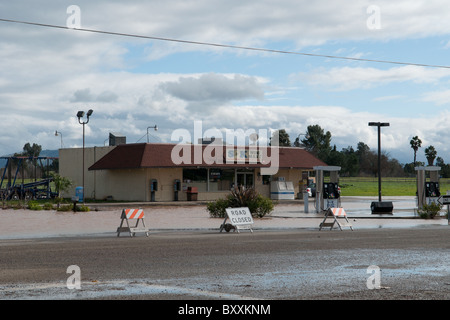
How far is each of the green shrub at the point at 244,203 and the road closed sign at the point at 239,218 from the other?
7.17m

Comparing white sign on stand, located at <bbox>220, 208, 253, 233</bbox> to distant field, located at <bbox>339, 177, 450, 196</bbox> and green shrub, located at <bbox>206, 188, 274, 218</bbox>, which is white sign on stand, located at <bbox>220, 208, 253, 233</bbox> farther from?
distant field, located at <bbox>339, 177, 450, 196</bbox>

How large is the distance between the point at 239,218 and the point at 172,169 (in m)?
27.3

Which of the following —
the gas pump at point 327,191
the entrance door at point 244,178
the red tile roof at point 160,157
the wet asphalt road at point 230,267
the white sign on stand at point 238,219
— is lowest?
the wet asphalt road at point 230,267

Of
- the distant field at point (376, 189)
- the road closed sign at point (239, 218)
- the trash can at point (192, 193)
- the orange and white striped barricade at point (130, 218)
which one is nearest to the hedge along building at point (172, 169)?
the trash can at point (192, 193)

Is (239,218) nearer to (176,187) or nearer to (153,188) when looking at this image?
(153,188)

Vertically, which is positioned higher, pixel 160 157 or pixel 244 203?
pixel 160 157

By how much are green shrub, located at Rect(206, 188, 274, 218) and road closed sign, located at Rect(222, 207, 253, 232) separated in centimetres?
717

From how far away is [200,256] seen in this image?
1433 cm

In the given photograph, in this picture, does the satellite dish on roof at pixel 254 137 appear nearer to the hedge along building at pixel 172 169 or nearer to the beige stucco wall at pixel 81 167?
the hedge along building at pixel 172 169

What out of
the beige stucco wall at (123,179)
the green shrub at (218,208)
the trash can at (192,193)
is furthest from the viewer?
the trash can at (192,193)

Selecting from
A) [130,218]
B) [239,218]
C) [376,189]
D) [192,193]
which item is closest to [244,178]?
[192,193]

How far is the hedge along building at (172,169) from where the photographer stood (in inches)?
1923

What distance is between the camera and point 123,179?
50219 millimetres

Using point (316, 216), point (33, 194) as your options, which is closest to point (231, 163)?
point (33, 194)
